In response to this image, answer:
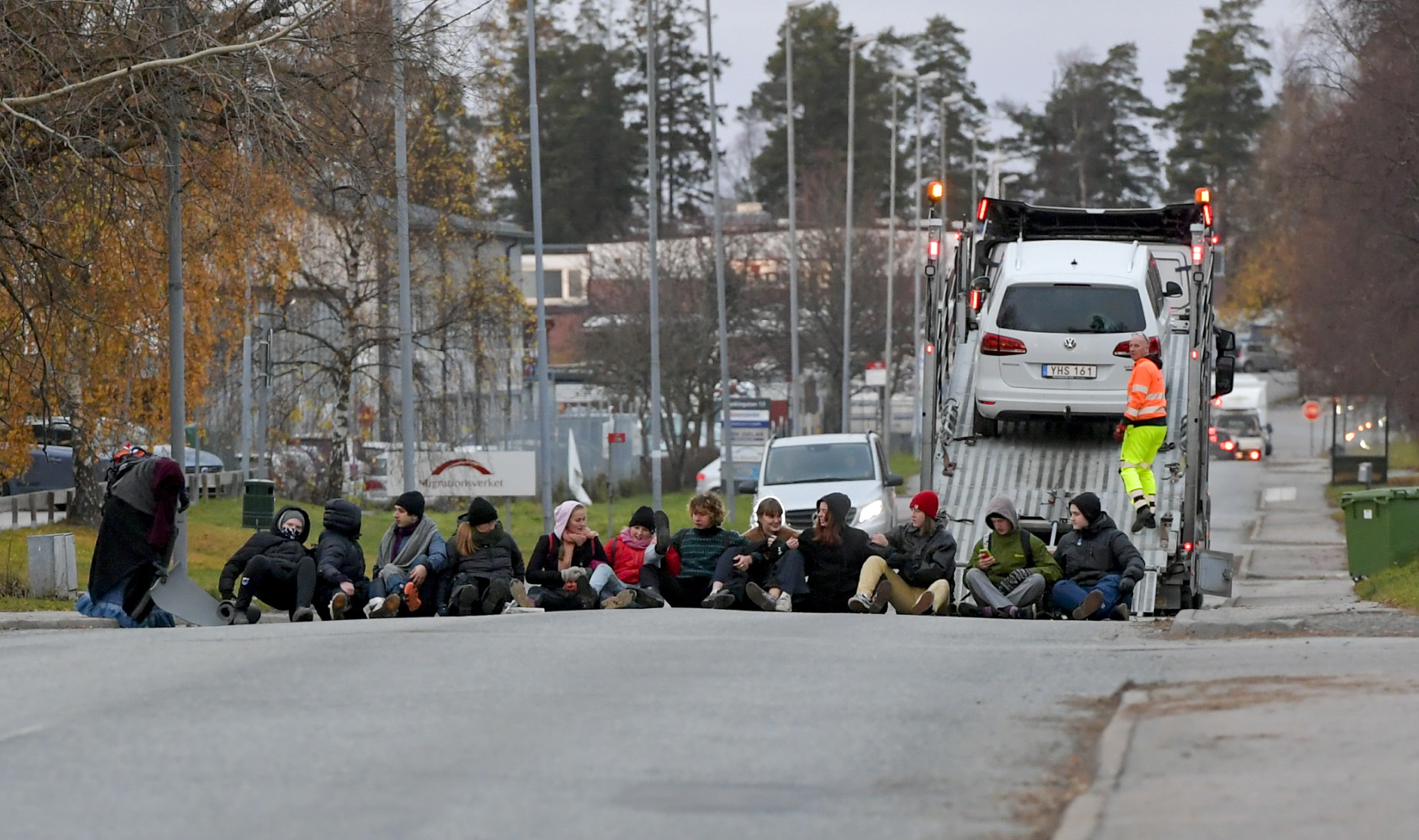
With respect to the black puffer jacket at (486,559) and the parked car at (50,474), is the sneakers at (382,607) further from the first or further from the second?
the parked car at (50,474)

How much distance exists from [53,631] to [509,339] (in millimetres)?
30518

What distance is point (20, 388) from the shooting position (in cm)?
2697

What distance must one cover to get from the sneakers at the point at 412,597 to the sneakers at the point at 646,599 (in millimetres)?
1705

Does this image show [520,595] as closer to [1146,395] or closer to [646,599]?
[646,599]

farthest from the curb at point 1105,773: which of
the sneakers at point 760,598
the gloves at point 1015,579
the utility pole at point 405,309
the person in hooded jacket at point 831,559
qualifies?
the utility pole at point 405,309

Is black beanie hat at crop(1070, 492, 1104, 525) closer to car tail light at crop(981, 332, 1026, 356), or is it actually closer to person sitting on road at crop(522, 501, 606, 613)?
car tail light at crop(981, 332, 1026, 356)

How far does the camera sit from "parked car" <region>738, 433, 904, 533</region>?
27688 mm

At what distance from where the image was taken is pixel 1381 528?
74.2 ft

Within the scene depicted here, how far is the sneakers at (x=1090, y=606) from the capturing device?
16016 millimetres

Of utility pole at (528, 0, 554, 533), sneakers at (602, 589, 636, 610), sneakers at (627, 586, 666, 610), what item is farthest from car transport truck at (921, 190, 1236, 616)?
utility pole at (528, 0, 554, 533)

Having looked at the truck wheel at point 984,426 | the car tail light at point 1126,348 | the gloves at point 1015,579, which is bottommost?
the gloves at point 1015,579

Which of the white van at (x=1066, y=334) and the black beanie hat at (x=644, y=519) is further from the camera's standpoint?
the white van at (x=1066, y=334)

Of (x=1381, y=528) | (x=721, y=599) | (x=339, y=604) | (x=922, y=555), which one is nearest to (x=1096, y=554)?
(x=922, y=555)

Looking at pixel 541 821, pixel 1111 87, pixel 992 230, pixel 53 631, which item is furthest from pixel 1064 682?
pixel 1111 87
